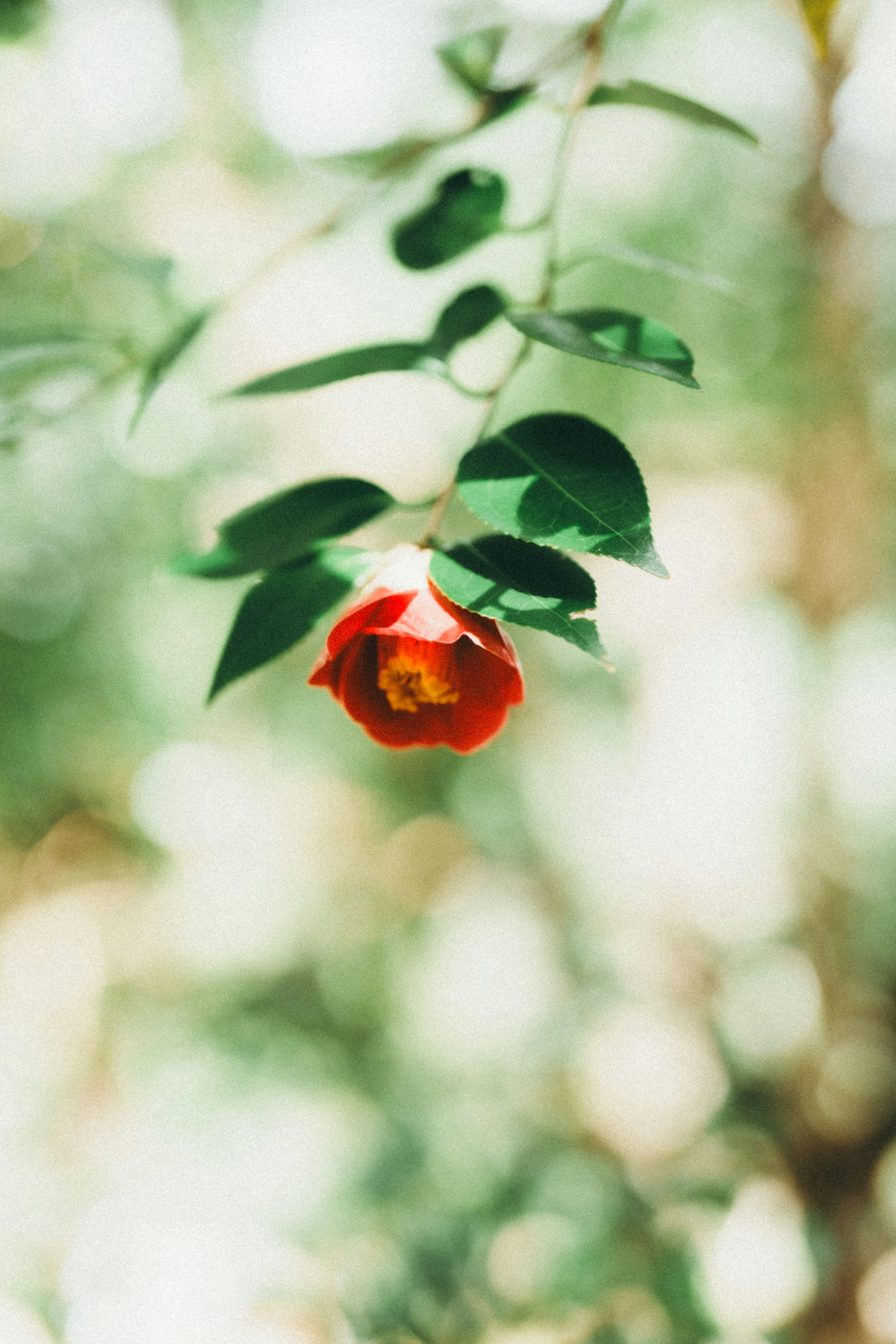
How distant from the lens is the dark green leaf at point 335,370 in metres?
0.39

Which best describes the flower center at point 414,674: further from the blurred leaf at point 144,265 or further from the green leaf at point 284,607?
the blurred leaf at point 144,265

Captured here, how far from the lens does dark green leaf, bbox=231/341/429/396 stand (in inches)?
15.5

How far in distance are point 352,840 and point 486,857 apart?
Result: 51 centimetres

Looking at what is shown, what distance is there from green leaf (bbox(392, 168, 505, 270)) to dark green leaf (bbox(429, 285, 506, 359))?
0.15 ft

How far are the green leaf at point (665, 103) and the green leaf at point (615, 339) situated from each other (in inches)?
5.8

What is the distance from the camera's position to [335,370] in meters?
0.40

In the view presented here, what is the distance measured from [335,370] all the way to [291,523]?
0.08m

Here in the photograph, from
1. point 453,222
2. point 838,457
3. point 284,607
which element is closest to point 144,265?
point 453,222

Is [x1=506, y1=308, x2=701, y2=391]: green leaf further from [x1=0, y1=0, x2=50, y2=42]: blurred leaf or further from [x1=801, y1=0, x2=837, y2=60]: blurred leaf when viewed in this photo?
[x1=0, y1=0, x2=50, y2=42]: blurred leaf

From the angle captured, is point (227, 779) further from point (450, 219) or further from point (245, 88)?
point (450, 219)

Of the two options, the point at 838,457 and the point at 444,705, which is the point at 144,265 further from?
the point at 838,457

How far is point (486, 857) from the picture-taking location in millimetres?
2992

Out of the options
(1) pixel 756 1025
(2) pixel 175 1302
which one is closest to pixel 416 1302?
(2) pixel 175 1302

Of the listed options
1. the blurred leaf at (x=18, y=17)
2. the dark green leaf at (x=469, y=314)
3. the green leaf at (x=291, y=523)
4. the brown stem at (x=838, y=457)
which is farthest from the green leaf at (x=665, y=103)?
the brown stem at (x=838, y=457)
